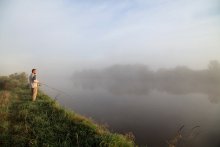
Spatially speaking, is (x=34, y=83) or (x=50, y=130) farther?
(x=34, y=83)

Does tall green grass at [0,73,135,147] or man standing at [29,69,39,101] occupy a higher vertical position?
man standing at [29,69,39,101]

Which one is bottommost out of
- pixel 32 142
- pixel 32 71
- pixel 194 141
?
pixel 194 141

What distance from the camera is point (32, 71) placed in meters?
16.6

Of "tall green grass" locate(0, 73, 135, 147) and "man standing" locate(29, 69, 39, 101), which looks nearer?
"tall green grass" locate(0, 73, 135, 147)

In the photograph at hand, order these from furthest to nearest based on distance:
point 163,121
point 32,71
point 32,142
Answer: point 163,121, point 32,71, point 32,142

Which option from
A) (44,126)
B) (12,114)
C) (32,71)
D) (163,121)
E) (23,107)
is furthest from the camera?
(163,121)

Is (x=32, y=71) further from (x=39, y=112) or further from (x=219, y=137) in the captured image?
(x=219, y=137)

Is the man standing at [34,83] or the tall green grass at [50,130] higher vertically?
the man standing at [34,83]

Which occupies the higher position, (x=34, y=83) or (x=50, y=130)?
(x=34, y=83)

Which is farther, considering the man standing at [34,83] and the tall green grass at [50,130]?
the man standing at [34,83]

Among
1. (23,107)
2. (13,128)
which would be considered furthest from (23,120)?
(23,107)

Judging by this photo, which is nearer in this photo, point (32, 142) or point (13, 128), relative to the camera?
point (32, 142)

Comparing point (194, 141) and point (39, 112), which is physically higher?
point (39, 112)

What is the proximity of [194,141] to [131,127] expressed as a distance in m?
6.54
